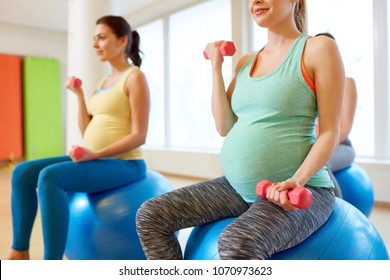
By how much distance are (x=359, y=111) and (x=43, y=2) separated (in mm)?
3891

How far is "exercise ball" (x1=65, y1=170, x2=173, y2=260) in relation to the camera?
4.63 feet

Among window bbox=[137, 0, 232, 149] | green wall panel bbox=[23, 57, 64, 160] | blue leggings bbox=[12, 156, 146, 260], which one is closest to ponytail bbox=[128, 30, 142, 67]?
blue leggings bbox=[12, 156, 146, 260]

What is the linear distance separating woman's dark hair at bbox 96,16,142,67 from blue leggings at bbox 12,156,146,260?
533 millimetres

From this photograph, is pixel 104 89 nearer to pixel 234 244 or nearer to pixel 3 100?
pixel 234 244

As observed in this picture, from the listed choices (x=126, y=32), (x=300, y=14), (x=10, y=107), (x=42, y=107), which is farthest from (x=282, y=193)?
(x=42, y=107)

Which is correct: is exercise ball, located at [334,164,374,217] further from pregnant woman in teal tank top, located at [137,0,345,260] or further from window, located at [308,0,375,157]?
window, located at [308,0,375,157]

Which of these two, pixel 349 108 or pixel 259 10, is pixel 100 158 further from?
pixel 349 108

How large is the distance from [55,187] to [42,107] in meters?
4.87

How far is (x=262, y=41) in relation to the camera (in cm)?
369

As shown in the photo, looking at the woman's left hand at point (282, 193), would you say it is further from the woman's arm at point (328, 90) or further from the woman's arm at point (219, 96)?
the woman's arm at point (219, 96)

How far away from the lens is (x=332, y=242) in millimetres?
868

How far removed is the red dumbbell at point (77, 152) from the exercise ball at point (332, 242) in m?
0.64
